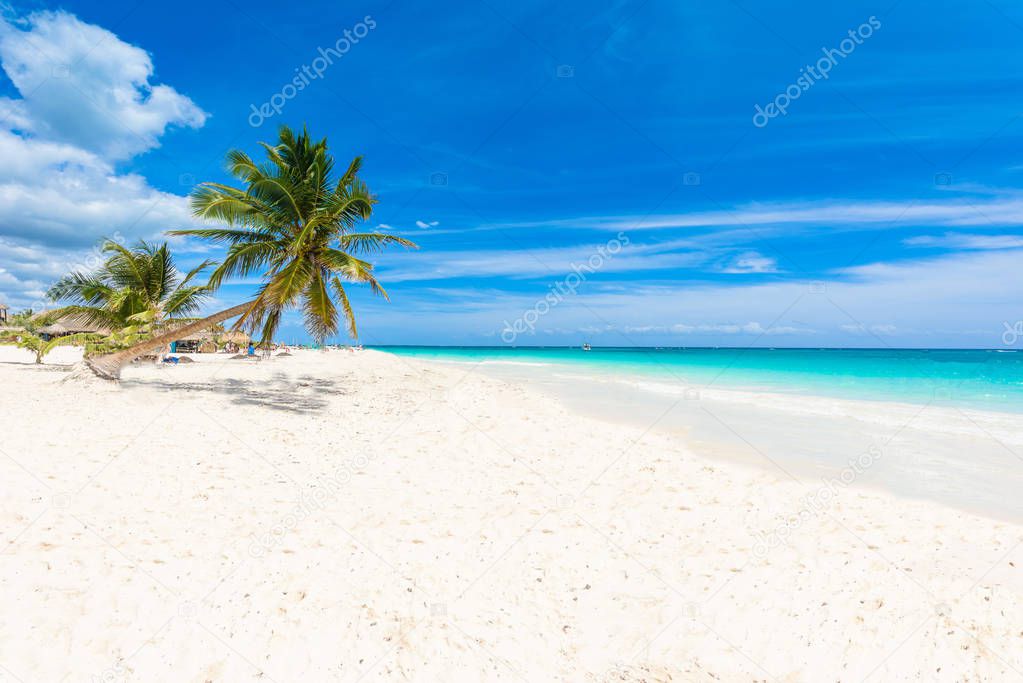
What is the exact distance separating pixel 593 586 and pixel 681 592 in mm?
721

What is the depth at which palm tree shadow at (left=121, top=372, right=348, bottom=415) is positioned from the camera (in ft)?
35.3

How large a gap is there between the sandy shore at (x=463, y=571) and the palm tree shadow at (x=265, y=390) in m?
4.00

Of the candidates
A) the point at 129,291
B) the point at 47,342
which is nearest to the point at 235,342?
the point at 47,342

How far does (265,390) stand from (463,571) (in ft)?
38.3

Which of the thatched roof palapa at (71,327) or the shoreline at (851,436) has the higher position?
the shoreline at (851,436)

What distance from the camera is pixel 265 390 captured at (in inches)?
525

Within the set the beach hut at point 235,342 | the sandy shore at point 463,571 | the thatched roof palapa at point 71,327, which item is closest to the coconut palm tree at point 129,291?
the thatched roof palapa at point 71,327

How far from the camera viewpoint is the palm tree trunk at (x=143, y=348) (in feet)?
37.6

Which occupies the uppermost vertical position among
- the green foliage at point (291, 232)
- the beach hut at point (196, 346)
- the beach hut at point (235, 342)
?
the green foliage at point (291, 232)

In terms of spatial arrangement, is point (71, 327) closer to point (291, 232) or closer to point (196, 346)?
point (196, 346)

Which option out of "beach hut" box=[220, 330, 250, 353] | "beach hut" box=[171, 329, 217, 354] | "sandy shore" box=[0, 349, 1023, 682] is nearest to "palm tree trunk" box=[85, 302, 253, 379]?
"sandy shore" box=[0, 349, 1023, 682]

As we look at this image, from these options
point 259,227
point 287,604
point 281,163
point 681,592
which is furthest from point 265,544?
point 281,163

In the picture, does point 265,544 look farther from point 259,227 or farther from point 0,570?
point 259,227

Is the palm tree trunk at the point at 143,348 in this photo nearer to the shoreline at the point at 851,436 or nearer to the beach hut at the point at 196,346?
the shoreline at the point at 851,436
